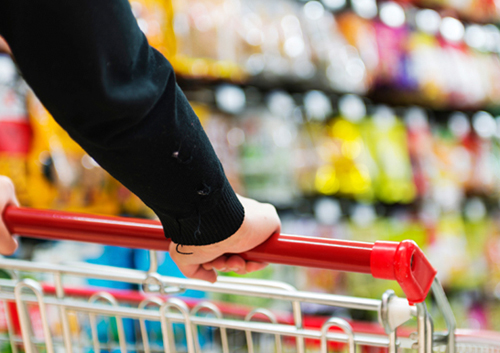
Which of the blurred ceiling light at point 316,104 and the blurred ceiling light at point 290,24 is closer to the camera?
the blurred ceiling light at point 290,24

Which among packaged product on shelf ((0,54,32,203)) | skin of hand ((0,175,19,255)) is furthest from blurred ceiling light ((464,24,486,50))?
skin of hand ((0,175,19,255))

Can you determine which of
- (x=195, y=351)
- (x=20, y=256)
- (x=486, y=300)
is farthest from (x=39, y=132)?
(x=486, y=300)

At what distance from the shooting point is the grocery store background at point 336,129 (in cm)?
134

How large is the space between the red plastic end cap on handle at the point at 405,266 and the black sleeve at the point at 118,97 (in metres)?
0.19

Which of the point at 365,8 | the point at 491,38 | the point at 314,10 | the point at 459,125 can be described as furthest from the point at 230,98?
the point at 491,38

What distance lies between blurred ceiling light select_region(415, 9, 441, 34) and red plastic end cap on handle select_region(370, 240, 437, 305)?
7.55 feet

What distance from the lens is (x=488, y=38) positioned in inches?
116

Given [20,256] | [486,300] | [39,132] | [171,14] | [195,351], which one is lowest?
[486,300]

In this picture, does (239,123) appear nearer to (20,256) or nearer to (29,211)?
(20,256)

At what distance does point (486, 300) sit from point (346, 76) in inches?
59.6

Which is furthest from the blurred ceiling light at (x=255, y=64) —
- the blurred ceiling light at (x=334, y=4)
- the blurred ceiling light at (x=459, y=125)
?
the blurred ceiling light at (x=459, y=125)

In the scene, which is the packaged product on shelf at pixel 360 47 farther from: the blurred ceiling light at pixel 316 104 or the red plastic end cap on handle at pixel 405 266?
the red plastic end cap on handle at pixel 405 266

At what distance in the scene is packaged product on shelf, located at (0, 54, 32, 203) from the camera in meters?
1.20

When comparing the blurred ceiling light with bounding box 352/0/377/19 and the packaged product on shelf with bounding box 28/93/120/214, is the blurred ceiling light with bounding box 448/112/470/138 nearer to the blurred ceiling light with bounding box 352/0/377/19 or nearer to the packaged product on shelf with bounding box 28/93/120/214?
the blurred ceiling light with bounding box 352/0/377/19
